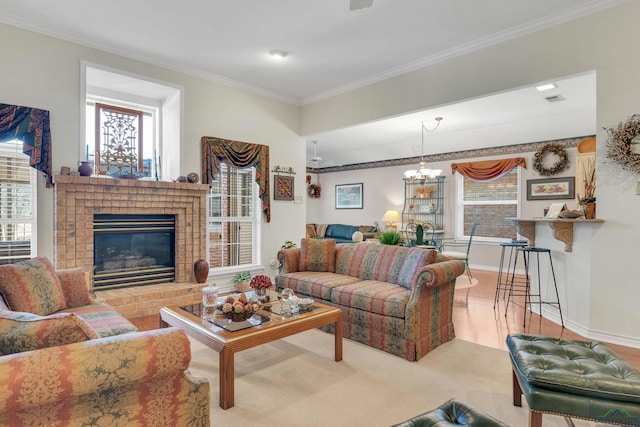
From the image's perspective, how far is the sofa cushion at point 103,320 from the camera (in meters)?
2.18

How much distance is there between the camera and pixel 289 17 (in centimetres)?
339

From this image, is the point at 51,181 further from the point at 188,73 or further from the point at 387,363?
the point at 387,363

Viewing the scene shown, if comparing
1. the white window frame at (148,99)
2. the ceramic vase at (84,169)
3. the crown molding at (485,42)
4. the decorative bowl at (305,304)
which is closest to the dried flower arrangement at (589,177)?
the crown molding at (485,42)

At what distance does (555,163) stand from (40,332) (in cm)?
763

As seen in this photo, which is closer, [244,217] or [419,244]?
[419,244]

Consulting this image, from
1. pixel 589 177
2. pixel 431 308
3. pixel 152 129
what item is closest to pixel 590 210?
pixel 589 177

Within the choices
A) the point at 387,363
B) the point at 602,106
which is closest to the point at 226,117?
the point at 387,363

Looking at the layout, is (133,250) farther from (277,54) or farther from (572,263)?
(572,263)

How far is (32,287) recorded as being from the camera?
2420 mm

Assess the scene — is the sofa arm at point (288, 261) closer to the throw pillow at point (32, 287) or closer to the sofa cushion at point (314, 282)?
the sofa cushion at point (314, 282)

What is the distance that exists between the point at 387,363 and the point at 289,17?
10.8 feet

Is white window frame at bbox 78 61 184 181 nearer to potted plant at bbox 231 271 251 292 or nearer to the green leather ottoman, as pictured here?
potted plant at bbox 231 271 251 292

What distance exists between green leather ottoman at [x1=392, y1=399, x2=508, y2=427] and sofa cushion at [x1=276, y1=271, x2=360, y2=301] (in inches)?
79.4

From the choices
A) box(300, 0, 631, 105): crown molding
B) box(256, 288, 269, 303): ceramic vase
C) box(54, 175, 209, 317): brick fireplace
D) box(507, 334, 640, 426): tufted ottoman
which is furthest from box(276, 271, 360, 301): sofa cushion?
box(300, 0, 631, 105): crown molding
